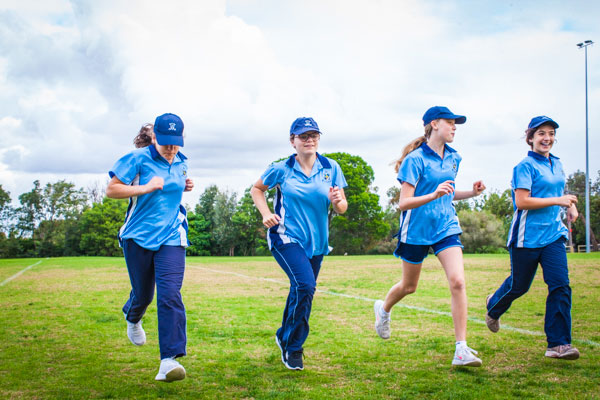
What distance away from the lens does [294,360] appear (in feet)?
16.8

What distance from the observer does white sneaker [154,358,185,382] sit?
4.41 m

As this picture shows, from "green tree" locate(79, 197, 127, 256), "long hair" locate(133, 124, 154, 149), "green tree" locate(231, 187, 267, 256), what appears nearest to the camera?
"long hair" locate(133, 124, 154, 149)

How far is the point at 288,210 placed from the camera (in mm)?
5402

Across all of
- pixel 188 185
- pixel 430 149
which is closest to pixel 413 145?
pixel 430 149

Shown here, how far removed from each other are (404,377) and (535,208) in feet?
7.42

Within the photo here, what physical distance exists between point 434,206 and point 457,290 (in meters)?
0.88

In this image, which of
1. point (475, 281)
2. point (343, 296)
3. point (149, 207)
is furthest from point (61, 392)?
point (475, 281)

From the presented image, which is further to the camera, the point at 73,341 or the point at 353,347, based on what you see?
the point at 73,341

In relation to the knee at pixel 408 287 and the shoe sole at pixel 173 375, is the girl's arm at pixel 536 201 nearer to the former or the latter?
the knee at pixel 408 287

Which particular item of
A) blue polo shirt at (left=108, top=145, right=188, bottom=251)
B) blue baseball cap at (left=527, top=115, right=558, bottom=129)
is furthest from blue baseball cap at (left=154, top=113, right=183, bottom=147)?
blue baseball cap at (left=527, top=115, right=558, bottom=129)

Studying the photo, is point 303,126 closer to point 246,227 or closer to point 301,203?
point 301,203

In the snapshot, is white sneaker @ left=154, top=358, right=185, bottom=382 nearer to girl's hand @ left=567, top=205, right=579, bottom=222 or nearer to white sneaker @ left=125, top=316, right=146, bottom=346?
white sneaker @ left=125, top=316, right=146, bottom=346

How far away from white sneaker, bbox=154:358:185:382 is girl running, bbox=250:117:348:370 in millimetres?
1140

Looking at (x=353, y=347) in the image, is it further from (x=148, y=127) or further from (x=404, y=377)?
(x=148, y=127)
